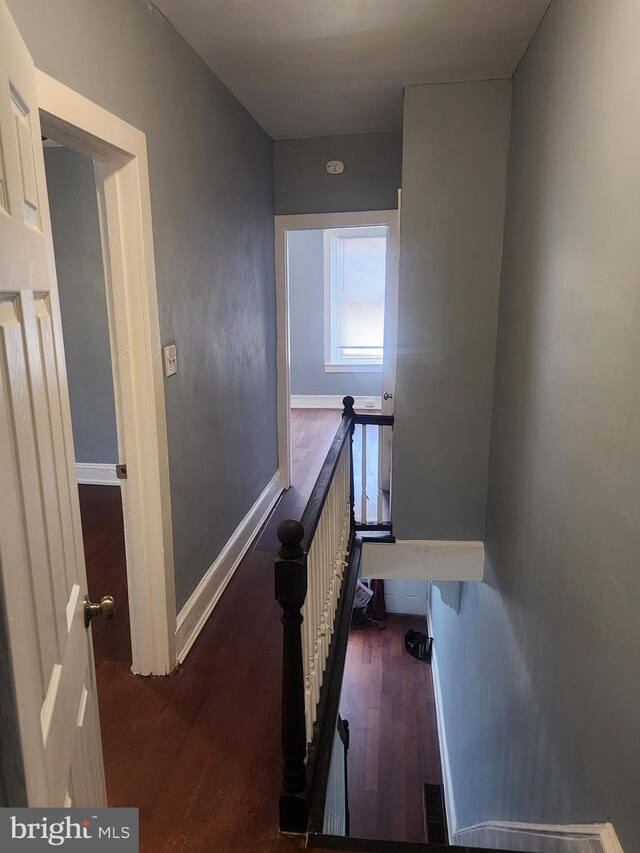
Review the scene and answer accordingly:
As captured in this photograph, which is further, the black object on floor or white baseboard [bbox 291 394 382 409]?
white baseboard [bbox 291 394 382 409]

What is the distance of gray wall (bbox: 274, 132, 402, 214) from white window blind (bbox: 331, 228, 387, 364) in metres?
3.34

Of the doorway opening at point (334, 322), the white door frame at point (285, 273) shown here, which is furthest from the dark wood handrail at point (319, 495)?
the doorway opening at point (334, 322)

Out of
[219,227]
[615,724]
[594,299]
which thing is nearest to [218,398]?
[219,227]

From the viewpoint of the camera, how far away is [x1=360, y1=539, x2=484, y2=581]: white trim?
3.23 m

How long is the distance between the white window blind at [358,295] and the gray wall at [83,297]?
12.4 feet

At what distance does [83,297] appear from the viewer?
409 cm

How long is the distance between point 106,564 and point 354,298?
5179 millimetres

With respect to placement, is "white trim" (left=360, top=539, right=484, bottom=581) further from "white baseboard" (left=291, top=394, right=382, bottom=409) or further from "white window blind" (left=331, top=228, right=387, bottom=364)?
"white window blind" (left=331, top=228, right=387, bottom=364)

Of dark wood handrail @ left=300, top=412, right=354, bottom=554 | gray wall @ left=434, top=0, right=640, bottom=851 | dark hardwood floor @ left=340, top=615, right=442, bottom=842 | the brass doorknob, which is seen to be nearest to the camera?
the brass doorknob

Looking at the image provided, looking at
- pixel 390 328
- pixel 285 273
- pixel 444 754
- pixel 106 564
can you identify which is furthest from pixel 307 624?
pixel 444 754

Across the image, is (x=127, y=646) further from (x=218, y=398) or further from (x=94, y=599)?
(x=218, y=398)

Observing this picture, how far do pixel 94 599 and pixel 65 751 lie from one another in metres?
1.97

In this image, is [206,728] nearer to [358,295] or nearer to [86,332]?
[86,332]

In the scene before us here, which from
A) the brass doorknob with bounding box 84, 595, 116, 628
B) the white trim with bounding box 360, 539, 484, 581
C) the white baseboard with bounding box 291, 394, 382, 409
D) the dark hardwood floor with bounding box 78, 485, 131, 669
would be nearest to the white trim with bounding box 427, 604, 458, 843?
the white trim with bounding box 360, 539, 484, 581
